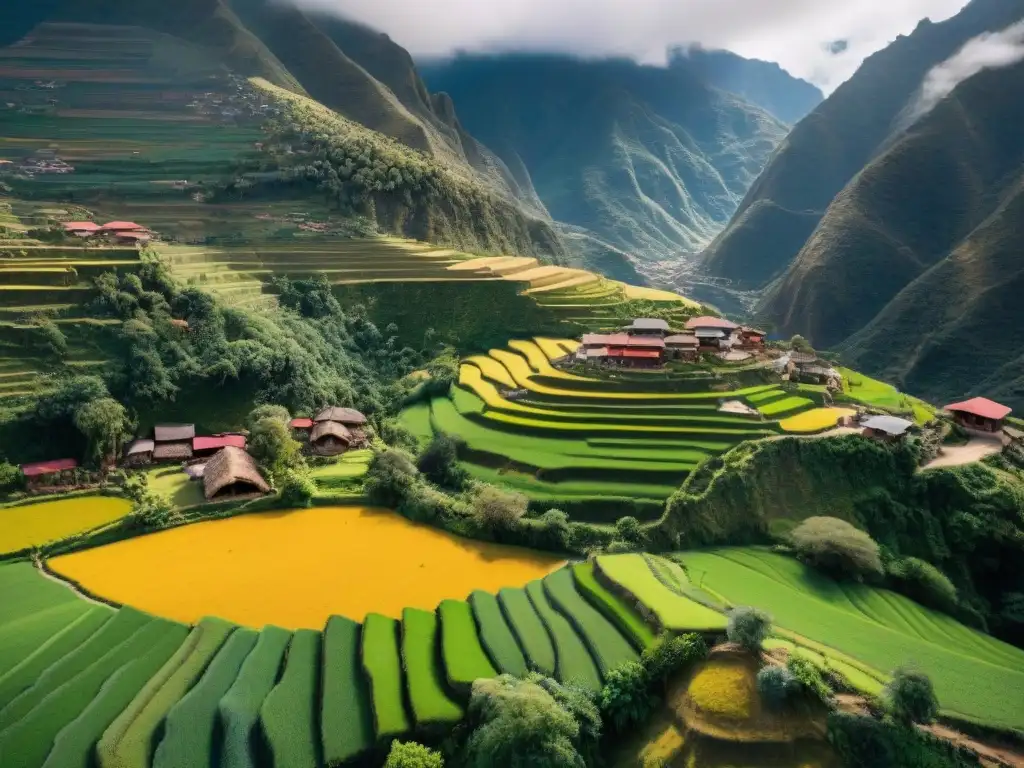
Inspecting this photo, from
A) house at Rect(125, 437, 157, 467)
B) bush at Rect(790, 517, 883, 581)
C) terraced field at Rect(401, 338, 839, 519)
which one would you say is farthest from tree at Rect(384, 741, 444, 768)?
house at Rect(125, 437, 157, 467)

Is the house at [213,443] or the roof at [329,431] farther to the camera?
the roof at [329,431]

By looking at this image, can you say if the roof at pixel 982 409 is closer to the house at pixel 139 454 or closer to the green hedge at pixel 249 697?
the green hedge at pixel 249 697

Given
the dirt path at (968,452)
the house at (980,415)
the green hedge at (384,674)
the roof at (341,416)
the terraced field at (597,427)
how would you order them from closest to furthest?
the green hedge at (384,674) < the terraced field at (597,427) < the dirt path at (968,452) < the house at (980,415) < the roof at (341,416)

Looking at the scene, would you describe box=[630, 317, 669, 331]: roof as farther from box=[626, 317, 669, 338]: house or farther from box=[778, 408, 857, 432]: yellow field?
box=[778, 408, 857, 432]: yellow field

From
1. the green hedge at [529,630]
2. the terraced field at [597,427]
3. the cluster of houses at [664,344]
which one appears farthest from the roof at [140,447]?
the cluster of houses at [664,344]

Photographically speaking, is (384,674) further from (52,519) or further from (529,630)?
(52,519)

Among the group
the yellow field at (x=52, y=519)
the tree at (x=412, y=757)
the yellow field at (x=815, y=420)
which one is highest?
the yellow field at (x=815, y=420)

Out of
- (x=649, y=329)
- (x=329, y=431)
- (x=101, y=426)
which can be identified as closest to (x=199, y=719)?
(x=101, y=426)
